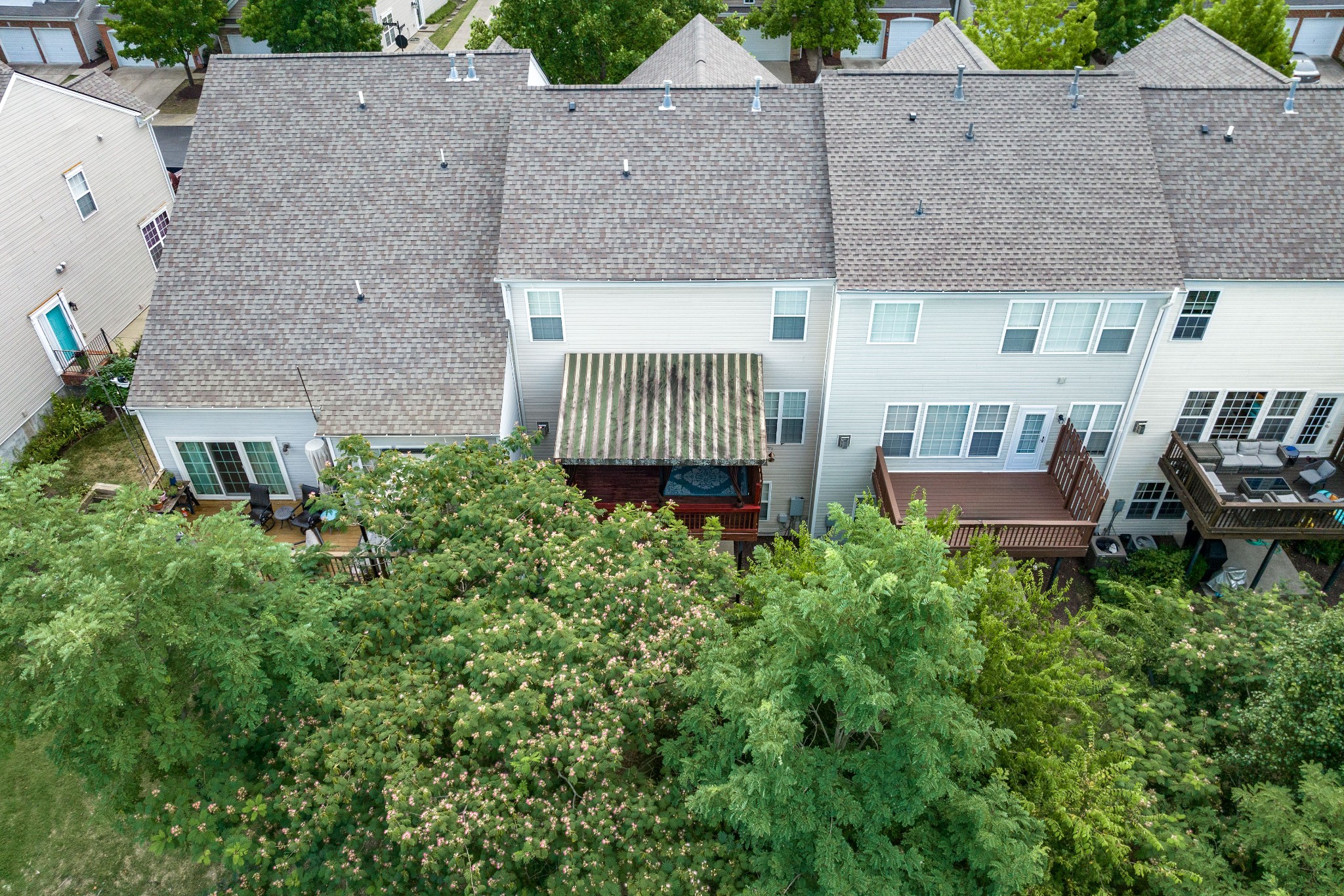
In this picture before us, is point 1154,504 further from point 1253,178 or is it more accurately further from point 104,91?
point 104,91

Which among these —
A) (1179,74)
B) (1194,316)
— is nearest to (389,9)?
(1179,74)

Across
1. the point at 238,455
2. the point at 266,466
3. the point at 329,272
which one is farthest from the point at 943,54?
the point at 238,455

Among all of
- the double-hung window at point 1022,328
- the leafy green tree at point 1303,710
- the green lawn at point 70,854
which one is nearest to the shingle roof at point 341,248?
the green lawn at point 70,854

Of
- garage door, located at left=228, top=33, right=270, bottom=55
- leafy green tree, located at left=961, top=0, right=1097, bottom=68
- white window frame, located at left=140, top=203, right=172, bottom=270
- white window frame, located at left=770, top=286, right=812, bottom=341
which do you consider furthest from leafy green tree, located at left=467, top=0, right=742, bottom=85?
garage door, located at left=228, top=33, right=270, bottom=55

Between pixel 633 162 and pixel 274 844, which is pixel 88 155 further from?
pixel 274 844

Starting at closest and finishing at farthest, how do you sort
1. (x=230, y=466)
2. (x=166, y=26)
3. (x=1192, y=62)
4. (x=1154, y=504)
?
(x=230, y=466) → (x=1154, y=504) → (x=1192, y=62) → (x=166, y=26)

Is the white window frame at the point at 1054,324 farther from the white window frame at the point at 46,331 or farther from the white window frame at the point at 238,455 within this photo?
the white window frame at the point at 46,331
